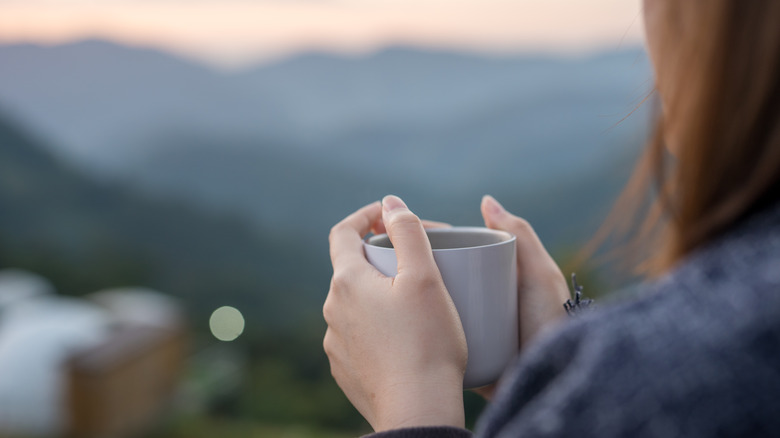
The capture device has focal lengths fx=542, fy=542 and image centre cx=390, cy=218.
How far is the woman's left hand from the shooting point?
1.43ft

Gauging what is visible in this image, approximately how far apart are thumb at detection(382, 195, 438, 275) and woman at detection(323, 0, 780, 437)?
0.22 ft

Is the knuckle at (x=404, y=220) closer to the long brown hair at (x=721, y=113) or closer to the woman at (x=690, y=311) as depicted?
the woman at (x=690, y=311)

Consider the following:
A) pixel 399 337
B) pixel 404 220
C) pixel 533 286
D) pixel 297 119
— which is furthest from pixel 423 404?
pixel 297 119

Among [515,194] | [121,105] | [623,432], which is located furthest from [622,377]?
[121,105]

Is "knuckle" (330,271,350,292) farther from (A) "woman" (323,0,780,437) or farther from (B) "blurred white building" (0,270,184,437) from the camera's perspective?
(B) "blurred white building" (0,270,184,437)

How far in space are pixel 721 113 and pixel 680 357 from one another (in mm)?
148

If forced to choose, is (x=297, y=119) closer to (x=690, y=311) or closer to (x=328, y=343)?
(x=328, y=343)

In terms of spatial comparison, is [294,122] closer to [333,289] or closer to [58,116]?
[58,116]

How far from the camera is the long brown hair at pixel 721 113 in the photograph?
0.97ft

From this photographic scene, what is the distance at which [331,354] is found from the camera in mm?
549

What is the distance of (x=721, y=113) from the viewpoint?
31 centimetres

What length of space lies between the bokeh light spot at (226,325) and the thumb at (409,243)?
10.6 meters

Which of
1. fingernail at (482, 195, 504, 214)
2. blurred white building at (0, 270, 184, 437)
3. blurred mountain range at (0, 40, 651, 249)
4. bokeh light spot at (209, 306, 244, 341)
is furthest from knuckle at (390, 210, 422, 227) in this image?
bokeh light spot at (209, 306, 244, 341)

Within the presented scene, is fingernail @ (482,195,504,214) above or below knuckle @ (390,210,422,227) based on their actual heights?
below
